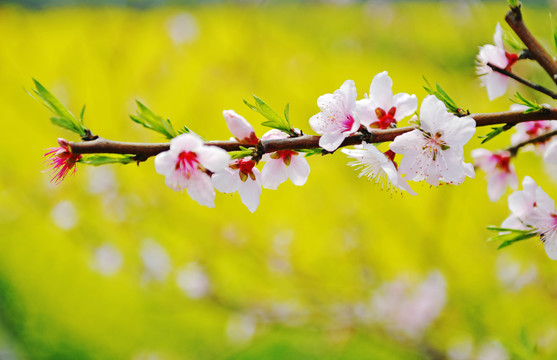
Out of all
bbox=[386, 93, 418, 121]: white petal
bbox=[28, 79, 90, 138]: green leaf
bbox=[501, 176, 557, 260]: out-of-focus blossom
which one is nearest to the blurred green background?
bbox=[501, 176, 557, 260]: out-of-focus blossom

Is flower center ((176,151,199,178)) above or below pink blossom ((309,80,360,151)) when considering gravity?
below

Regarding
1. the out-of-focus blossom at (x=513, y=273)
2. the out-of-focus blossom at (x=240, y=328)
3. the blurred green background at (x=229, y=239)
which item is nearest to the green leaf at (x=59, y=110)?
the blurred green background at (x=229, y=239)

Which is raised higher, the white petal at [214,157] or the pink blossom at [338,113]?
the pink blossom at [338,113]

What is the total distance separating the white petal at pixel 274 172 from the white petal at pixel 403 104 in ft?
0.44

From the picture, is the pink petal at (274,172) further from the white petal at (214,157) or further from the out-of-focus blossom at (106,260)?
the out-of-focus blossom at (106,260)

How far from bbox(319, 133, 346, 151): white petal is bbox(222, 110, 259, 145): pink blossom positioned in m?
0.07

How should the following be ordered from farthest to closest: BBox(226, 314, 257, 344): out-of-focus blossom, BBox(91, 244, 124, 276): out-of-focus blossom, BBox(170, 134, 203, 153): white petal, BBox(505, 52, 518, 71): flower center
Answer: BBox(91, 244, 124, 276): out-of-focus blossom → BBox(226, 314, 257, 344): out-of-focus blossom → BBox(505, 52, 518, 71): flower center → BBox(170, 134, 203, 153): white petal

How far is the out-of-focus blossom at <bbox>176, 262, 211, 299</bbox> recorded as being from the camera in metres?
1.64

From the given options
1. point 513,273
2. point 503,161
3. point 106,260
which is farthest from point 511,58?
point 106,260

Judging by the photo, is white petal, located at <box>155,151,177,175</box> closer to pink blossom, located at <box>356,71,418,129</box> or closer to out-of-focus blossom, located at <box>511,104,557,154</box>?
pink blossom, located at <box>356,71,418,129</box>

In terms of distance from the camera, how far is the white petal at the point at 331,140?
0.40m

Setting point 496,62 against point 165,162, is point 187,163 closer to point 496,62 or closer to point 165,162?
point 165,162

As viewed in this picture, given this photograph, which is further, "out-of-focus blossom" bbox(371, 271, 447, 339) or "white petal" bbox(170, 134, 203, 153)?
"out-of-focus blossom" bbox(371, 271, 447, 339)

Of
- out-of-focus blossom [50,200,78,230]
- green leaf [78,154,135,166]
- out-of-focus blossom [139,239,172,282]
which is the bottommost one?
green leaf [78,154,135,166]
